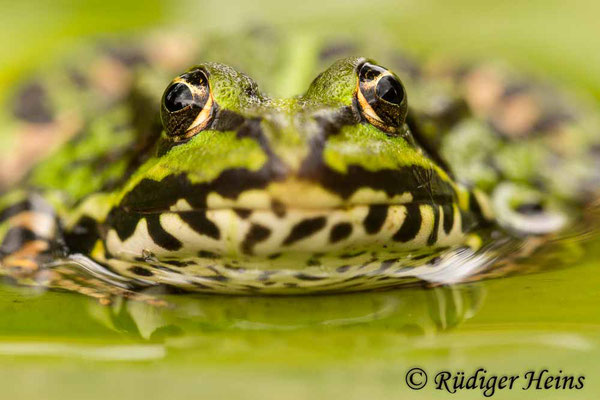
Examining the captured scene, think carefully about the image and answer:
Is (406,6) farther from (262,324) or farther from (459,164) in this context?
(262,324)

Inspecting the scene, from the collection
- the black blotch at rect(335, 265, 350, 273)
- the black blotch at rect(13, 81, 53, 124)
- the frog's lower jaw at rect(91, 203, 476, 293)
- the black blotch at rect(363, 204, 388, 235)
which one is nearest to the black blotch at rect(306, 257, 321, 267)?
the frog's lower jaw at rect(91, 203, 476, 293)

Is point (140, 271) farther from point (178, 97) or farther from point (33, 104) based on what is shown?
point (33, 104)

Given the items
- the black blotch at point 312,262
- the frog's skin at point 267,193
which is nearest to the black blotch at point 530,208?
the frog's skin at point 267,193

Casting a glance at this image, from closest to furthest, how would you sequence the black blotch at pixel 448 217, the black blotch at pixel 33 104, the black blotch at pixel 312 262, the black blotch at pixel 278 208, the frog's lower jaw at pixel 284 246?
the black blotch at pixel 278 208 → the frog's lower jaw at pixel 284 246 → the black blotch at pixel 312 262 → the black blotch at pixel 448 217 → the black blotch at pixel 33 104

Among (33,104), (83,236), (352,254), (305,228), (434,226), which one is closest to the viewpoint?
(305,228)

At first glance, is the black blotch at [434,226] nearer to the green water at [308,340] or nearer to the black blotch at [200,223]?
the green water at [308,340]

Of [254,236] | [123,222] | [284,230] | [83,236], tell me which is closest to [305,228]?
[284,230]
